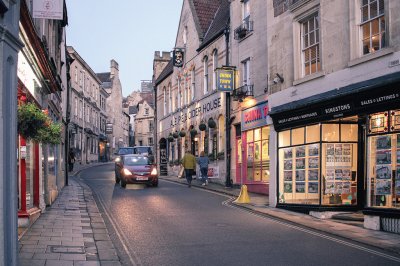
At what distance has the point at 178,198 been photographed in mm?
18297

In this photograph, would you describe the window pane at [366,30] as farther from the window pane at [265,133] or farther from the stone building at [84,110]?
the stone building at [84,110]

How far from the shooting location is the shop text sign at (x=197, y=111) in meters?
26.8

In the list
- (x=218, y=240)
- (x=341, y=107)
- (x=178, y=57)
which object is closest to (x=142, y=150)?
(x=178, y=57)

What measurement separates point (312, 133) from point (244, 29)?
9.64 metres

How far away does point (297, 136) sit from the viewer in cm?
1481

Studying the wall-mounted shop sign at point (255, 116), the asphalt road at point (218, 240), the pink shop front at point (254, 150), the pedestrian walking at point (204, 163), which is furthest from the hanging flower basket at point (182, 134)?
the asphalt road at point (218, 240)

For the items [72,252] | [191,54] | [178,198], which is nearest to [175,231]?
[72,252]

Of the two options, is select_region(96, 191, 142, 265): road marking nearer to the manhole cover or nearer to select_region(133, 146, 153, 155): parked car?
the manhole cover

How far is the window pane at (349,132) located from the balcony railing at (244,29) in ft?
32.4

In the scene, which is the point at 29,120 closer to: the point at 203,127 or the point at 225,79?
the point at 225,79

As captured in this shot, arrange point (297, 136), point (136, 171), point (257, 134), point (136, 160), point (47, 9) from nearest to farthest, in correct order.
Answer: point (47, 9) → point (297, 136) → point (257, 134) → point (136, 171) → point (136, 160)

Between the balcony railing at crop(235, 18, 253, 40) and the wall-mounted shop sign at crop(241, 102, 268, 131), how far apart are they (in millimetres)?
3590

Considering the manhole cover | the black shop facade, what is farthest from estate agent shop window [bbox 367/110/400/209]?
the manhole cover

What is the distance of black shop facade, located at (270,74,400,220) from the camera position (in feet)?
36.0
